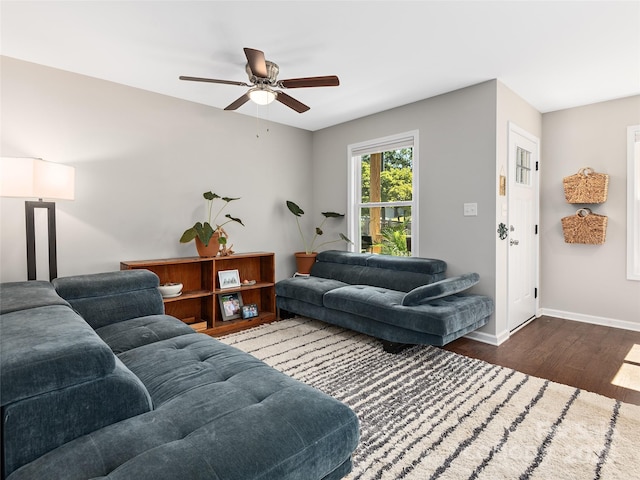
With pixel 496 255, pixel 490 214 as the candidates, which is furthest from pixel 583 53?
pixel 496 255

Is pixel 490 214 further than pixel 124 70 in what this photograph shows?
Yes

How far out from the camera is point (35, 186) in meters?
2.39

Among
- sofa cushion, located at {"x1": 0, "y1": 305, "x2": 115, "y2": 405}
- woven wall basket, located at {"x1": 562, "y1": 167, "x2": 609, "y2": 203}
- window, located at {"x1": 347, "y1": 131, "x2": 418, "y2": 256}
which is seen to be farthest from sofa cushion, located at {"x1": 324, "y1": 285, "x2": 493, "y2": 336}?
sofa cushion, located at {"x1": 0, "y1": 305, "x2": 115, "y2": 405}

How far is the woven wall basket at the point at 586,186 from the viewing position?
358 centimetres

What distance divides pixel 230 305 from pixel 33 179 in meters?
2.09

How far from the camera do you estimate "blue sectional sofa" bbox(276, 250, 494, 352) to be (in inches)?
107

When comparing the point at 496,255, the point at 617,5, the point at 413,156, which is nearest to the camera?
the point at 617,5

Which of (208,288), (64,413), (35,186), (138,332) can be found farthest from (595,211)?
(35,186)

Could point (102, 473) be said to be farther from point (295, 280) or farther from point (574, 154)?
point (574, 154)

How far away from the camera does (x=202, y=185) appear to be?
3824 mm

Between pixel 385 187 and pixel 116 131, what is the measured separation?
2948mm

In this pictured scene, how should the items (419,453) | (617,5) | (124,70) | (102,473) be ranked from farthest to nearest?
(124,70) → (617,5) → (419,453) → (102,473)

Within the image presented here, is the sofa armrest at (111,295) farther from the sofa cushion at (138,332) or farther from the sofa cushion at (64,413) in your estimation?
the sofa cushion at (64,413)

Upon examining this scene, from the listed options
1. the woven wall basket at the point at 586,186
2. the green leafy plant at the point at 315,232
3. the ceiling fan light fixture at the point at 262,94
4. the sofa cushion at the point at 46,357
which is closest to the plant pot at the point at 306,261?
the green leafy plant at the point at 315,232
